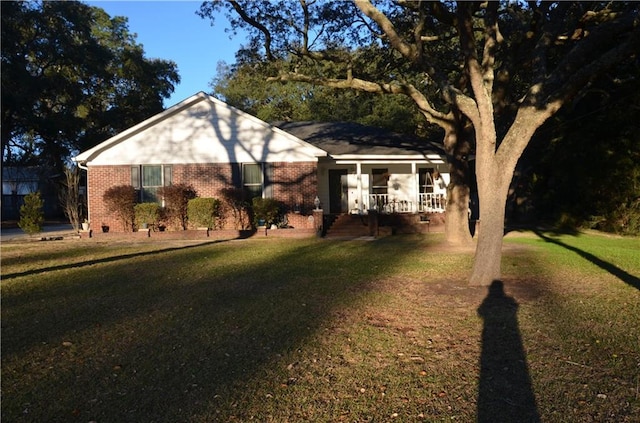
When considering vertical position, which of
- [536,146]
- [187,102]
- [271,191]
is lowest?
[271,191]

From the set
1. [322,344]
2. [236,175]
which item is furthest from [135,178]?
[322,344]

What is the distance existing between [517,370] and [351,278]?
16.3 ft

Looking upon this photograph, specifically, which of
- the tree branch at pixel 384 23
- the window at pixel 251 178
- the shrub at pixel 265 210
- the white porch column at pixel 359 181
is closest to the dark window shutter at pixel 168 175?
the window at pixel 251 178

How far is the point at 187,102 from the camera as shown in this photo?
1867 cm

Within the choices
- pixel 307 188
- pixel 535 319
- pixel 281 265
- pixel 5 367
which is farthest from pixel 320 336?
pixel 307 188

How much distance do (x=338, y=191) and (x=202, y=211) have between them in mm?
6245

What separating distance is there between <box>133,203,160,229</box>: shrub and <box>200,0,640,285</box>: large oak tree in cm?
728

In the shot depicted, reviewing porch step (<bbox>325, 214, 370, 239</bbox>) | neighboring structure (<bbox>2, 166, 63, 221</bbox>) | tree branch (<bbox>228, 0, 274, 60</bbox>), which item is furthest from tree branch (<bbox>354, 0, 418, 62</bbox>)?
neighboring structure (<bbox>2, 166, 63, 221</bbox>)

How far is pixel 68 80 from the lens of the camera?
3491cm

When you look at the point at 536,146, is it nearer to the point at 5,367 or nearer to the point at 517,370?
the point at 517,370

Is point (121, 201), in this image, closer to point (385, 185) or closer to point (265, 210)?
point (265, 210)

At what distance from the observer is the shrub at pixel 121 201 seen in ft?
60.2

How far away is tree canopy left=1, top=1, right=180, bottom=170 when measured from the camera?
3073cm

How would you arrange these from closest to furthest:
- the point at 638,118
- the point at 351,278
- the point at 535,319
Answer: the point at 535,319 < the point at 351,278 < the point at 638,118
